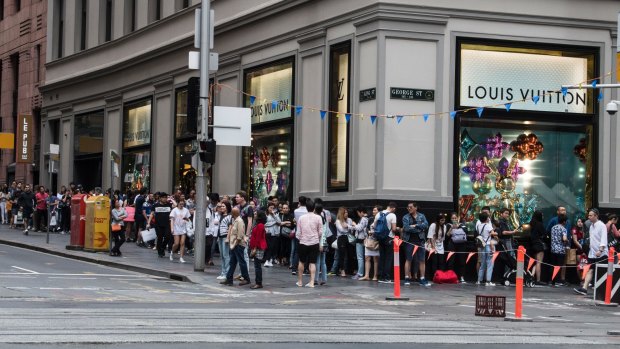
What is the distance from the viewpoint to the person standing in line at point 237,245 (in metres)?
22.2

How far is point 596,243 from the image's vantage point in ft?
80.7

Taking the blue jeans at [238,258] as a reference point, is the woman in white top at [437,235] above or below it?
above

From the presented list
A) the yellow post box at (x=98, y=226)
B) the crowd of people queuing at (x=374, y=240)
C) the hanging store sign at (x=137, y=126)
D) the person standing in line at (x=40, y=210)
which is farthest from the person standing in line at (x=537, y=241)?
the person standing in line at (x=40, y=210)

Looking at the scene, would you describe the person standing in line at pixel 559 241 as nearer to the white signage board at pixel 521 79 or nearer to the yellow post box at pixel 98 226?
the white signage board at pixel 521 79

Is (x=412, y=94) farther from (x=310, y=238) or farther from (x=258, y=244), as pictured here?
(x=258, y=244)

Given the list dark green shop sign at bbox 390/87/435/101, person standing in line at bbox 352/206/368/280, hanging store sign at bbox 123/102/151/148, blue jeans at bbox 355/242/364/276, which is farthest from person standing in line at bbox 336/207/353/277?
hanging store sign at bbox 123/102/151/148

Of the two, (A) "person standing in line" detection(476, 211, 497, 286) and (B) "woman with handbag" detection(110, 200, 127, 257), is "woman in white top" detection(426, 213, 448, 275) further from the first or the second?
(B) "woman with handbag" detection(110, 200, 127, 257)

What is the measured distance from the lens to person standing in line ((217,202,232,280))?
78.3 ft

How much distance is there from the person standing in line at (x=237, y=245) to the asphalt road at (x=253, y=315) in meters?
0.47

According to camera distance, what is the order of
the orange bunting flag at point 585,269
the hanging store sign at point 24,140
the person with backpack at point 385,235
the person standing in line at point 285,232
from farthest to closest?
the hanging store sign at point 24,140 < the person standing in line at point 285,232 < the person with backpack at point 385,235 < the orange bunting flag at point 585,269

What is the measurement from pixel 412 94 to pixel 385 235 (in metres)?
3.80

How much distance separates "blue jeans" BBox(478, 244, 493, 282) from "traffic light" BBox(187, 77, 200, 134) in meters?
7.20

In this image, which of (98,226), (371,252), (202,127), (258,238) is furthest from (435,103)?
(98,226)

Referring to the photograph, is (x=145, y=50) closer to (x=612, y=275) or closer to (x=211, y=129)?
(x=211, y=129)
